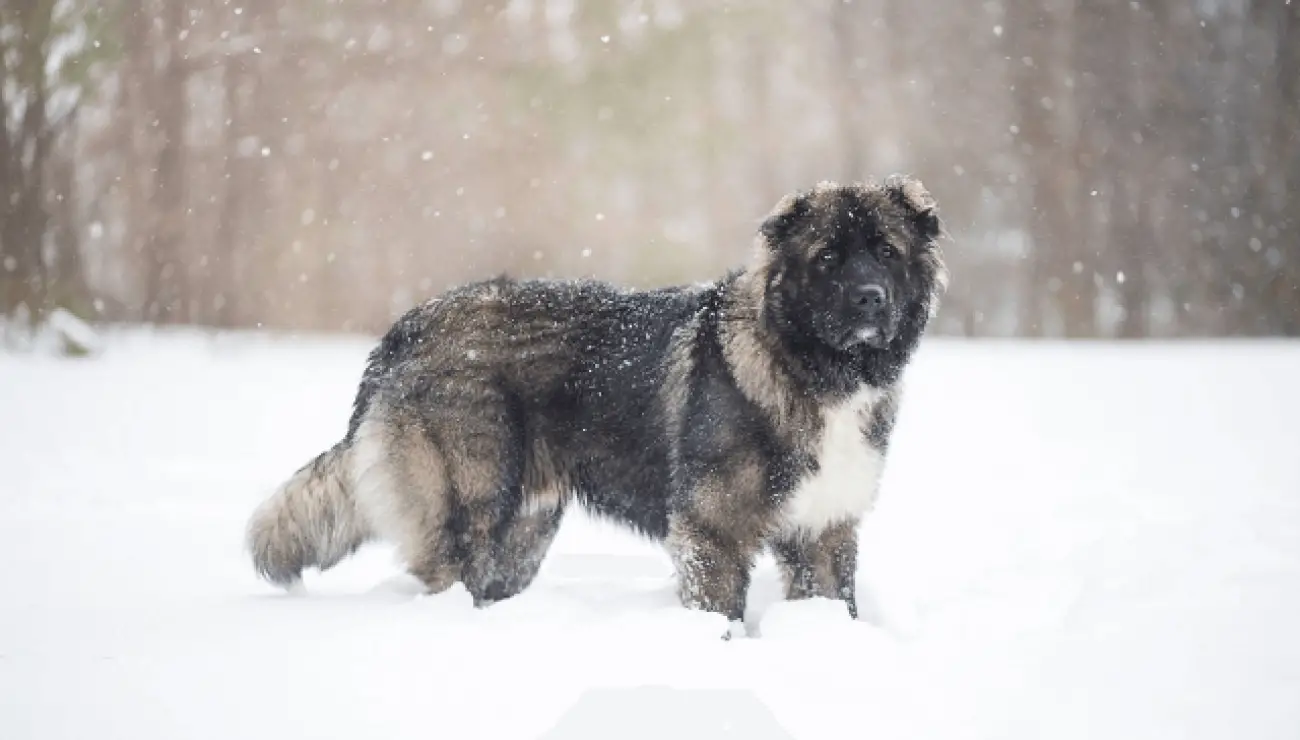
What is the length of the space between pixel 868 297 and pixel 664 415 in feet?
3.17

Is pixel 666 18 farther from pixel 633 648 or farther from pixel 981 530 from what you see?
pixel 633 648

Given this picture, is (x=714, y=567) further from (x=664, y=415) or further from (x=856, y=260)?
(x=856, y=260)

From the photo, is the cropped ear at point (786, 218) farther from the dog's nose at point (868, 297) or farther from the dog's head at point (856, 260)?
the dog's nose at point (868, 297)

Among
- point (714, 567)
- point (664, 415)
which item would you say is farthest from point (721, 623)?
point (664, 415)

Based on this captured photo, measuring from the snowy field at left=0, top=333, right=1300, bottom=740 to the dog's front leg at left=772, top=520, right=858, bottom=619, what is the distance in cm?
18

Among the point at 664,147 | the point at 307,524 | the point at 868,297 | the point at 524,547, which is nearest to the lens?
the point at 868,297

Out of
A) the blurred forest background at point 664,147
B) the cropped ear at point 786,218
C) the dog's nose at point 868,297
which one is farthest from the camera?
the blurred forest background at point 664,147

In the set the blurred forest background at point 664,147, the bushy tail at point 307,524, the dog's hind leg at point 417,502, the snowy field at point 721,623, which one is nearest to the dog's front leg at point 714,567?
the snowy field at point 721,623

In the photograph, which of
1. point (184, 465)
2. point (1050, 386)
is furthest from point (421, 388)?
point (1050, 386)

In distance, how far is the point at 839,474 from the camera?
169 inches

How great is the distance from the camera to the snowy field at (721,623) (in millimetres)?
3266

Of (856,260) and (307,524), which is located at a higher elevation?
(856,260)

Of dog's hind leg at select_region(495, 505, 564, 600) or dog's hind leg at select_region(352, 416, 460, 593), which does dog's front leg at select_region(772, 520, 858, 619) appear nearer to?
dog's hind leg at select_region(495, 505, 564, 600)

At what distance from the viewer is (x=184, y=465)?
8727 millimetres
